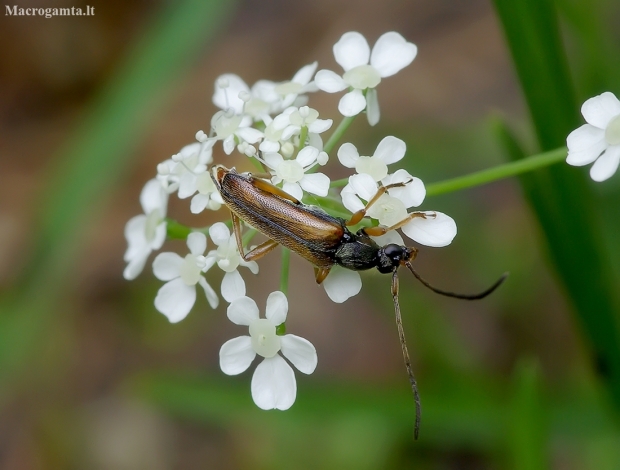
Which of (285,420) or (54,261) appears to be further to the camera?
(54,261)

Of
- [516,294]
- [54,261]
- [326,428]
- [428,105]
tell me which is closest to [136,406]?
[54,261]

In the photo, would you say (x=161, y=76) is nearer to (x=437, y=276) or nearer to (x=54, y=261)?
(x=54, y=261)

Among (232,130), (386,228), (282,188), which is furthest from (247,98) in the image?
(386,228)

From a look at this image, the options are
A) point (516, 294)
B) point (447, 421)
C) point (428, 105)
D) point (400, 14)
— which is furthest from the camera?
point (400, 14)

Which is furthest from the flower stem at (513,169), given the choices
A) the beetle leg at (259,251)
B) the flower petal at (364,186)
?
the beetle leg at (259,251)

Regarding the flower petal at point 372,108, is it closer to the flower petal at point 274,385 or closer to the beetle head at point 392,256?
the beetle head at point 392,256

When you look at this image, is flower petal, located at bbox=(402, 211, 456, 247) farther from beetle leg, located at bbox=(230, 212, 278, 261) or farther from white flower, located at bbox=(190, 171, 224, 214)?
white flower, located at bbox=(190, 171, 224, 214)

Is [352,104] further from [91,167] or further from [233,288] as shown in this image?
[91,167]
